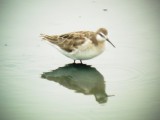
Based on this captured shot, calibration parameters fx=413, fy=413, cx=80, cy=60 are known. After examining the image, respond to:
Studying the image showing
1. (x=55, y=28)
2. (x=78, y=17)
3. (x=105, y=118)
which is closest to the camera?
(x=105, y=118)

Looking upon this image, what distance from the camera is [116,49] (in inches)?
304

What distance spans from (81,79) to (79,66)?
26.8 inches

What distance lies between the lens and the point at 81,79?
632cm

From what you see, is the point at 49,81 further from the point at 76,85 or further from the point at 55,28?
the point at 55,28

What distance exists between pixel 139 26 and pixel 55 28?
1.82 m

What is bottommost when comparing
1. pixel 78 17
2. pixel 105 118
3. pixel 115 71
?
pixel 78 17

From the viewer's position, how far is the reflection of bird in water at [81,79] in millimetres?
5891

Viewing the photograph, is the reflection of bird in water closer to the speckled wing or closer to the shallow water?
the shallow water

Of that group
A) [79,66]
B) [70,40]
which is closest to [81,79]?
[79,66]

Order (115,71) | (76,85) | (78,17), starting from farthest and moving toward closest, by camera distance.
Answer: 1. (78,17)
2. (115,71)
3. (76,85)

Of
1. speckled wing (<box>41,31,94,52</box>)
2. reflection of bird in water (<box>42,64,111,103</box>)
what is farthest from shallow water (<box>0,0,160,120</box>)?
speckled wing (<box>41,31,94,52</box>)

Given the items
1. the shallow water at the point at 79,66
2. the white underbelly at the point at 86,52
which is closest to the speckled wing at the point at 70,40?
the white underbelly at the point at 86,52

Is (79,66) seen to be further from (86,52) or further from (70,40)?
(70,40)

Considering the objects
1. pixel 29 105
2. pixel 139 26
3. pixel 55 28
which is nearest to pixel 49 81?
pixel 29 105
